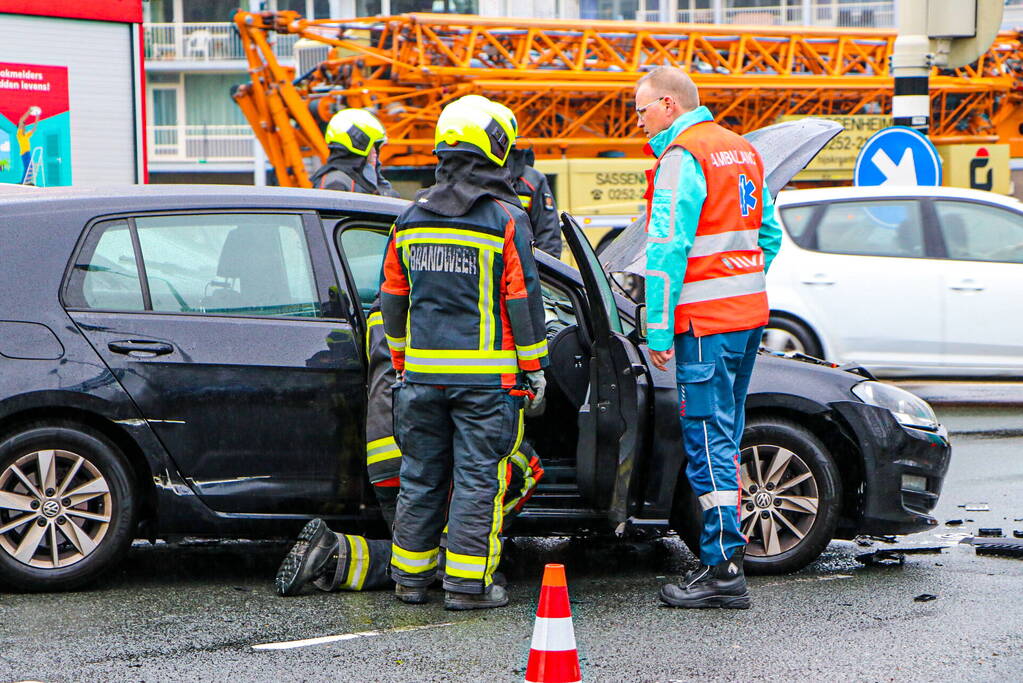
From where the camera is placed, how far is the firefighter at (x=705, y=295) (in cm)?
518

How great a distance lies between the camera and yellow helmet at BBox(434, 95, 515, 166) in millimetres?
5113

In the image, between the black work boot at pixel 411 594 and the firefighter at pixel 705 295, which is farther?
the black work boot at pixel 411 594

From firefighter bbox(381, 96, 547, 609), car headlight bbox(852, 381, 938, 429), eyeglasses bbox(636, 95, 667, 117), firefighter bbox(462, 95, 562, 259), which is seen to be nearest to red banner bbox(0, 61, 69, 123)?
firefighter bbox(462, 95, 562, 259)

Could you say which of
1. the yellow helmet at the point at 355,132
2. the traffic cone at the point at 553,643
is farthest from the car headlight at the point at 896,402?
the yellow helmet at the point at 355,132

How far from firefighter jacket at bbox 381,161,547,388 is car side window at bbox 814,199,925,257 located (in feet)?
19.4

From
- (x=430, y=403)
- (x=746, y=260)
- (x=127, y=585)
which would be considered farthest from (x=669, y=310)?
(x=127, y=585)

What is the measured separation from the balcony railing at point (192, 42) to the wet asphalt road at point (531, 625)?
35.8 meters

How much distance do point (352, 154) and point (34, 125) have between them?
3068 millimetres

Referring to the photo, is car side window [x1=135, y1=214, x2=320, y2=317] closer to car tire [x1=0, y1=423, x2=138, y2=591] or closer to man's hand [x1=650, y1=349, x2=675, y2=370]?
car tire [x1=0, y1=423, x2=138, y2=591]

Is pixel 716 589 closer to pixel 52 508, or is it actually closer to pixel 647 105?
pixel 647 105

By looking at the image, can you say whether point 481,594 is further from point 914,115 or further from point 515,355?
point 914,115

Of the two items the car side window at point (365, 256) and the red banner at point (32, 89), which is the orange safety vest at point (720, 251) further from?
the red banner at point (32, 89)

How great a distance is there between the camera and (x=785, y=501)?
5742mm

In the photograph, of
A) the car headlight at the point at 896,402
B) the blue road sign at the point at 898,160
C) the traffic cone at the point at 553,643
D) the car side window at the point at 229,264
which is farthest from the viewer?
the blue road sign at the point at 898,160
